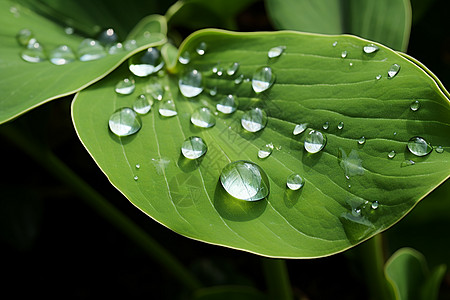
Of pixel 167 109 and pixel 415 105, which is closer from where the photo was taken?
pixel 415 105

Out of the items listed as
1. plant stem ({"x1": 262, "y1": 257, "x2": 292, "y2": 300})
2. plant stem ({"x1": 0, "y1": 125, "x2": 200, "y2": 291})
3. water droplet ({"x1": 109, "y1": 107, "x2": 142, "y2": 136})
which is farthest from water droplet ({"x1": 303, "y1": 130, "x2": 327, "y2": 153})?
plant stem ({"x1": 0, "y1": 125, "x2": 200, "y2": 291})

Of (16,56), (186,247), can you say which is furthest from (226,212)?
(186,247)

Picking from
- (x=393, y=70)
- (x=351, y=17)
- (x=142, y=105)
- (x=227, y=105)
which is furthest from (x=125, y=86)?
(x=351, y=17)

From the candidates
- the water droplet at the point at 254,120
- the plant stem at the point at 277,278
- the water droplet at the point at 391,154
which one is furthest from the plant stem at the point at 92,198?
the water droplet at the point at 391,154

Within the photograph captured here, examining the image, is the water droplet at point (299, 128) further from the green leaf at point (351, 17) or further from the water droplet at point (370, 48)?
the green leaf at point (351, 17)

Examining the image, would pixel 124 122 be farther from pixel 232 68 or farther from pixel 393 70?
pixel 393 70

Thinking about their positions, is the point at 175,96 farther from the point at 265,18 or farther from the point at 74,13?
the point at 265,18

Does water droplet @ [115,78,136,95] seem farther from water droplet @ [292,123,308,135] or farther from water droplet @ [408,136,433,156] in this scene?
water droplet @ [408,136,433,156]
